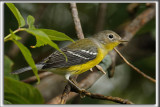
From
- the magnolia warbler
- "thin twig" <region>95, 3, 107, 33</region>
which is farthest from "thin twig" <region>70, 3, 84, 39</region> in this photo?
"thin twig" <region>95, 3, 107, 33</region>

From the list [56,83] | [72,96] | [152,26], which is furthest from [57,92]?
[152,26]

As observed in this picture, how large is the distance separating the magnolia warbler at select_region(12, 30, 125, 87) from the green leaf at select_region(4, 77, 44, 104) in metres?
0.10

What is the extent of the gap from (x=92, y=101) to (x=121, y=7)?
872 millimetres

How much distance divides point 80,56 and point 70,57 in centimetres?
7

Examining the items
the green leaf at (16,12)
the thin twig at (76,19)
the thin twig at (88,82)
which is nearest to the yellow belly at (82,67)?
the thin twig at (88,82)

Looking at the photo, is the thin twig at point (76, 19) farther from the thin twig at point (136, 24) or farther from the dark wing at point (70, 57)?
the thin twig at point (136, 24)

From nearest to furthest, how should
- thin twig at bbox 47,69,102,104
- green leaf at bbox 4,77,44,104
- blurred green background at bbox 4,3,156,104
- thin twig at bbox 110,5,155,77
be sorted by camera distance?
green leaf at bbox 4,77,44,104 < thin twig at bbox 47,69,102,104 < blurred green background at bbox 4,3,156,104 < thin twig at bbox 110,5,155,77

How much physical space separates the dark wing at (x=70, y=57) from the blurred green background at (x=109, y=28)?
14 cm

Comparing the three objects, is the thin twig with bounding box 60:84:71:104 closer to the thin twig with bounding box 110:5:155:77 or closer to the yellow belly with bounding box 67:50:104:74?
the yellow belly with bounding box 67:50:104:74

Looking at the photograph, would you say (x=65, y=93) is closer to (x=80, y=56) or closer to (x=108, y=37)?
(x=80, y=56)

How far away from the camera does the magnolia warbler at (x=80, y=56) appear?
1.56 m

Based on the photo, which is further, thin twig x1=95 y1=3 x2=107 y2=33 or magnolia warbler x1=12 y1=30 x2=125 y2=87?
thin twig x1=95 y1=3 x2=107 y2=33

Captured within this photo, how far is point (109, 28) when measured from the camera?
7.44ft

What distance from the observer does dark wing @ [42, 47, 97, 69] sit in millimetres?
1561
